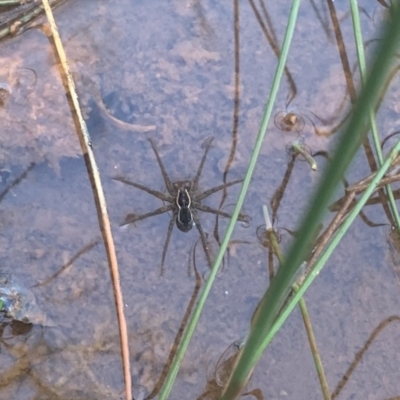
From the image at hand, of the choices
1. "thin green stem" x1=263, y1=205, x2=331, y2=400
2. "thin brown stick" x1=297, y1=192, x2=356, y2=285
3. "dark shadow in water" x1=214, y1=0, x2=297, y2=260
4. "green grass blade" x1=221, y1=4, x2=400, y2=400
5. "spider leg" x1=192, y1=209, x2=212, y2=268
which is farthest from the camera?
"dark shadow in water" x1=214, y1=0, x2=297, y2=260

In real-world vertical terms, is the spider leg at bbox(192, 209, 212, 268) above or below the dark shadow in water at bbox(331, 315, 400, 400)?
above

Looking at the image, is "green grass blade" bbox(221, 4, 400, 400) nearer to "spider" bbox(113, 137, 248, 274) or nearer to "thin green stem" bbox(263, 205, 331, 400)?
"thin green stem" bbox(263, 205, 331, 400)

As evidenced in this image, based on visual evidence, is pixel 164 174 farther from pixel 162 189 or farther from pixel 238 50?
pixel 238 50

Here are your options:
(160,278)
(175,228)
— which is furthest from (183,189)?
(160,278)

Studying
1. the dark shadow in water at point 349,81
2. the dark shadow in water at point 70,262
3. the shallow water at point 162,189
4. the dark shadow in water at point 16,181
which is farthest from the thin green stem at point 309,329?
the dark shadow in water at point 16,181

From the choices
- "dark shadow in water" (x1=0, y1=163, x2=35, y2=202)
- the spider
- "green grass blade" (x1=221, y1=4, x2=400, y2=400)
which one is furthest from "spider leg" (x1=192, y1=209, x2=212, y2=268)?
"green grass blade" (x1=221, y1=4, x2=400, y2=400)

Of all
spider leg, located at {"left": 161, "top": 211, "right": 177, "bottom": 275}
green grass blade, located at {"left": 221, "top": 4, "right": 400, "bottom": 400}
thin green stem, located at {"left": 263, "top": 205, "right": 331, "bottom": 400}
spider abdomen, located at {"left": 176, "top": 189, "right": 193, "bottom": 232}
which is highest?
green grass blade, located at {"left": 221, "top": 4, "right": 400, "bottom": 400}

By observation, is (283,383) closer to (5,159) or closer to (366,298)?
(366,298)

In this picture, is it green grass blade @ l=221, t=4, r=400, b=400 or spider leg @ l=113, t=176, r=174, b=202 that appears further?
spider leg @ l=113, t=176, r=174, b=202
